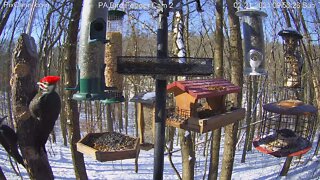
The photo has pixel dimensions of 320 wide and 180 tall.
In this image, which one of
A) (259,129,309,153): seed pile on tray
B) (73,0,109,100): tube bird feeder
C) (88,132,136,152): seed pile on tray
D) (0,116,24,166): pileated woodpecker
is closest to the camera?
(73,0,109,100): tube bird feeder

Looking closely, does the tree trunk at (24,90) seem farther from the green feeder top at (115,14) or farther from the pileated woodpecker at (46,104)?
the green feeder top at (115,14)

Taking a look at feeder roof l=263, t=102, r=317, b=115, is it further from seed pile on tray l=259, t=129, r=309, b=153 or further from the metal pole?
the metal pole

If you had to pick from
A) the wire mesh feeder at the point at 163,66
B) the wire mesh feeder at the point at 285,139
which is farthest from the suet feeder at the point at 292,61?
the wire mesh feeder at the point at 163,66

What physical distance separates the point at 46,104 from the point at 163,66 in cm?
113

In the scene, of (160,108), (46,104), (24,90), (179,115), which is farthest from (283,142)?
(24,90)

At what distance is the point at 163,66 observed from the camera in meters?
2.26

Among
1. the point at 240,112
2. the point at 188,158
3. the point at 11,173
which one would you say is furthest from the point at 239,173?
Answer: the point at 240,112

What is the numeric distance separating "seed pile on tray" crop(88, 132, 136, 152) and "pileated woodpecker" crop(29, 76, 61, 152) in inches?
29.0

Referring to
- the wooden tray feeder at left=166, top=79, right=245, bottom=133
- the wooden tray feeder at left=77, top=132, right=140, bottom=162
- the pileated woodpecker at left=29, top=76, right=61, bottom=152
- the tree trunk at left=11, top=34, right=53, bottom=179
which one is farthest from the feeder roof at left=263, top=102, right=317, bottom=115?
the tree trunk at left=11, top=34, right=53, bottom=179

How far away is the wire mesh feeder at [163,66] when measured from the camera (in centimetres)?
226

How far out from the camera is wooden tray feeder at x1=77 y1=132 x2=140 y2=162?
3109mm

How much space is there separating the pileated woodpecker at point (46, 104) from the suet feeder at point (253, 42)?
2.51m

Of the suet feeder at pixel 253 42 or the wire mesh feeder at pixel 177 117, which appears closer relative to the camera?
the wire mesh feeder at pixel 177 117

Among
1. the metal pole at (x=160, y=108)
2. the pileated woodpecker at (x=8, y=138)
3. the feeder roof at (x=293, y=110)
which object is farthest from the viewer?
the feeder roof at (x=293, y=110)
